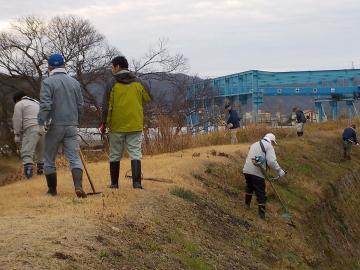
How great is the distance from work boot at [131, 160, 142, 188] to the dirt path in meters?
0.15

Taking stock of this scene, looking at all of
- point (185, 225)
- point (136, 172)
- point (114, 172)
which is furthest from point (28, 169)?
point (185, 225)

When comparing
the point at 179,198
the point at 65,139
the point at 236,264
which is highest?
the point at 65,139

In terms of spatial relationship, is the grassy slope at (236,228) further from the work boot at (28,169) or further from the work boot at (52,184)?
the work boot at (28,169)

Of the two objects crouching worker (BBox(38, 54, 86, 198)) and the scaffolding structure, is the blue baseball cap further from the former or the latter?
the scaffolding structure

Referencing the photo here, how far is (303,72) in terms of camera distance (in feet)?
137

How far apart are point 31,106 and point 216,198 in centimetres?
403

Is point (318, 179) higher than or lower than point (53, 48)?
lower

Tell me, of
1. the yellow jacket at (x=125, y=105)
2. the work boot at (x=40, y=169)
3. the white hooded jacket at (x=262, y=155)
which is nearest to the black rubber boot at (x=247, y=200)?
the white hooded jacket at (x=262, y=155)

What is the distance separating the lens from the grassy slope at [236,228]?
24.1 feet

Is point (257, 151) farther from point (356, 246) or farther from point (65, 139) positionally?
point (356, 246)

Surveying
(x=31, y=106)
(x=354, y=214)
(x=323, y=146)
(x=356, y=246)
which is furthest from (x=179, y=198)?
(x=323, y=146)

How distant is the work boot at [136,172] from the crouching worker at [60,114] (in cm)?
101

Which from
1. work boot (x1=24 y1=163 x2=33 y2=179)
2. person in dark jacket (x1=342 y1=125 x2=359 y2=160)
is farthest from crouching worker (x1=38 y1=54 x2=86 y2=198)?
person in dark jacket (x1=342 y1=125 x2=359 y2=160)

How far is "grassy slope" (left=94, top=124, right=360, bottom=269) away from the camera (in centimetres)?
736
